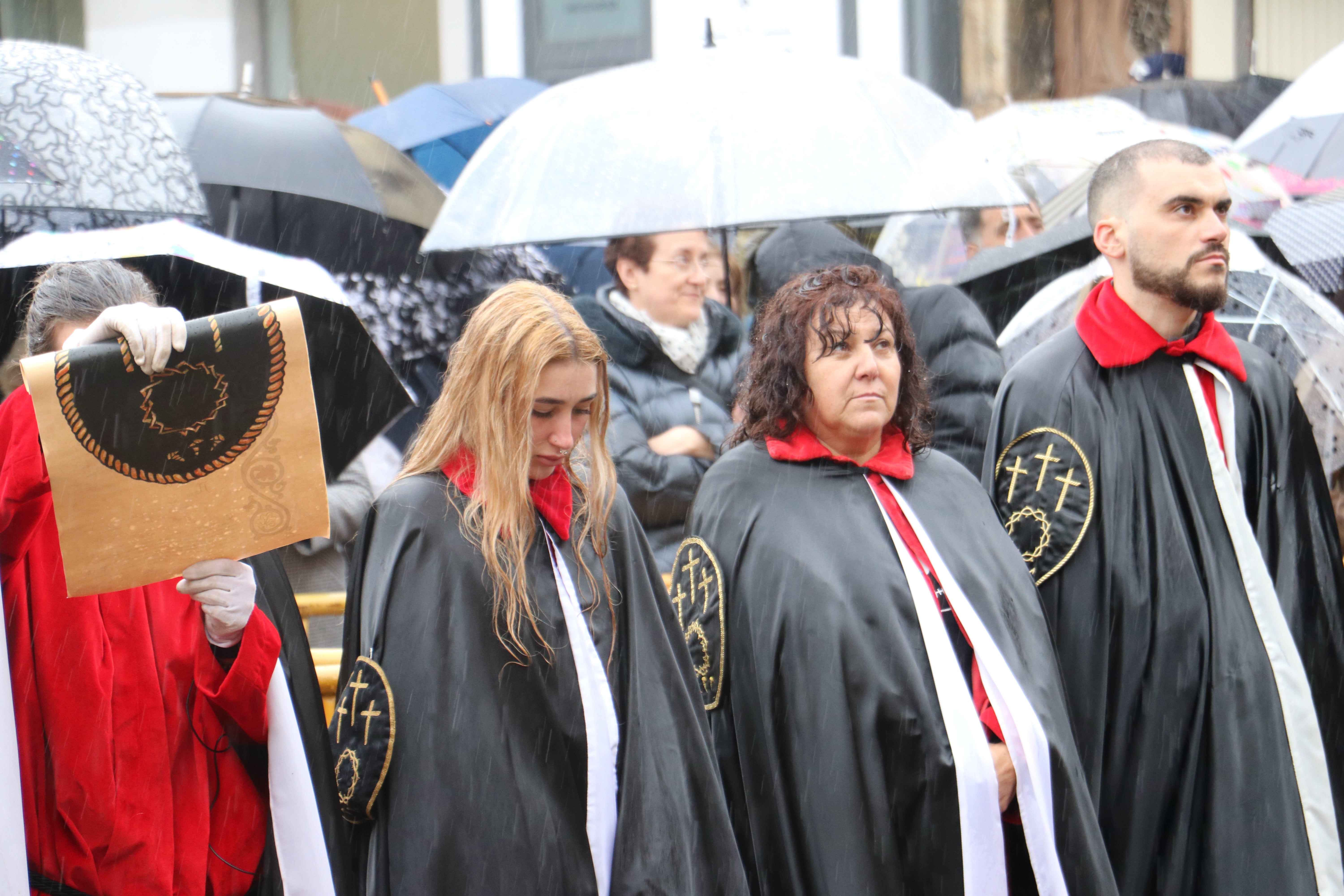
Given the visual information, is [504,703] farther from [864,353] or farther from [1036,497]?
[1036,497]

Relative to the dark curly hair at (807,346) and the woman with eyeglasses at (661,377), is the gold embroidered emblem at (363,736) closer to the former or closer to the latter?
the dark curly hair at (807,346)

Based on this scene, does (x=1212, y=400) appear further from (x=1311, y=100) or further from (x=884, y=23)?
(x=884, y=23)

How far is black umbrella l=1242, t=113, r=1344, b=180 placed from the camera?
18.7 feet

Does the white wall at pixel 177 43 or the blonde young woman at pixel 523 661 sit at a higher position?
the white wall at pixel 177 43

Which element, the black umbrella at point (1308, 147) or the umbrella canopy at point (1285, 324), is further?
the black umbrella at point (1308, 147)

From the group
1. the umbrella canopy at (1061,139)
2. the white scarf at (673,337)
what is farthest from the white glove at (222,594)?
the umbrella canopy at (1061,139)

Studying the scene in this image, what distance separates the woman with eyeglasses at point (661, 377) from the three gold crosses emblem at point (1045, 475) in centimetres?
94

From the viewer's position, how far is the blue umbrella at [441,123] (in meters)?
7.36

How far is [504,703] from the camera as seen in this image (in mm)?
2939

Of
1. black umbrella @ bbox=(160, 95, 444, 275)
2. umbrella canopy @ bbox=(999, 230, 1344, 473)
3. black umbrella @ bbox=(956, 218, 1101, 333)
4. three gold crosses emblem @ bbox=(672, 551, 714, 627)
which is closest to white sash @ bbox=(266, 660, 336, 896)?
three gold crosses emblem @ bbox=(672, 551, 714, 627)

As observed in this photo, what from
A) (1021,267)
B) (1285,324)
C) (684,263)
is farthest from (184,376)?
(1021,267)

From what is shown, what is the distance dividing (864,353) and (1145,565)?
974 mm

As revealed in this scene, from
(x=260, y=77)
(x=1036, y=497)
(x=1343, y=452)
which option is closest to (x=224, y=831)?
(x=1036, y=497)

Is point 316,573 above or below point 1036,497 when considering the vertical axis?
below
